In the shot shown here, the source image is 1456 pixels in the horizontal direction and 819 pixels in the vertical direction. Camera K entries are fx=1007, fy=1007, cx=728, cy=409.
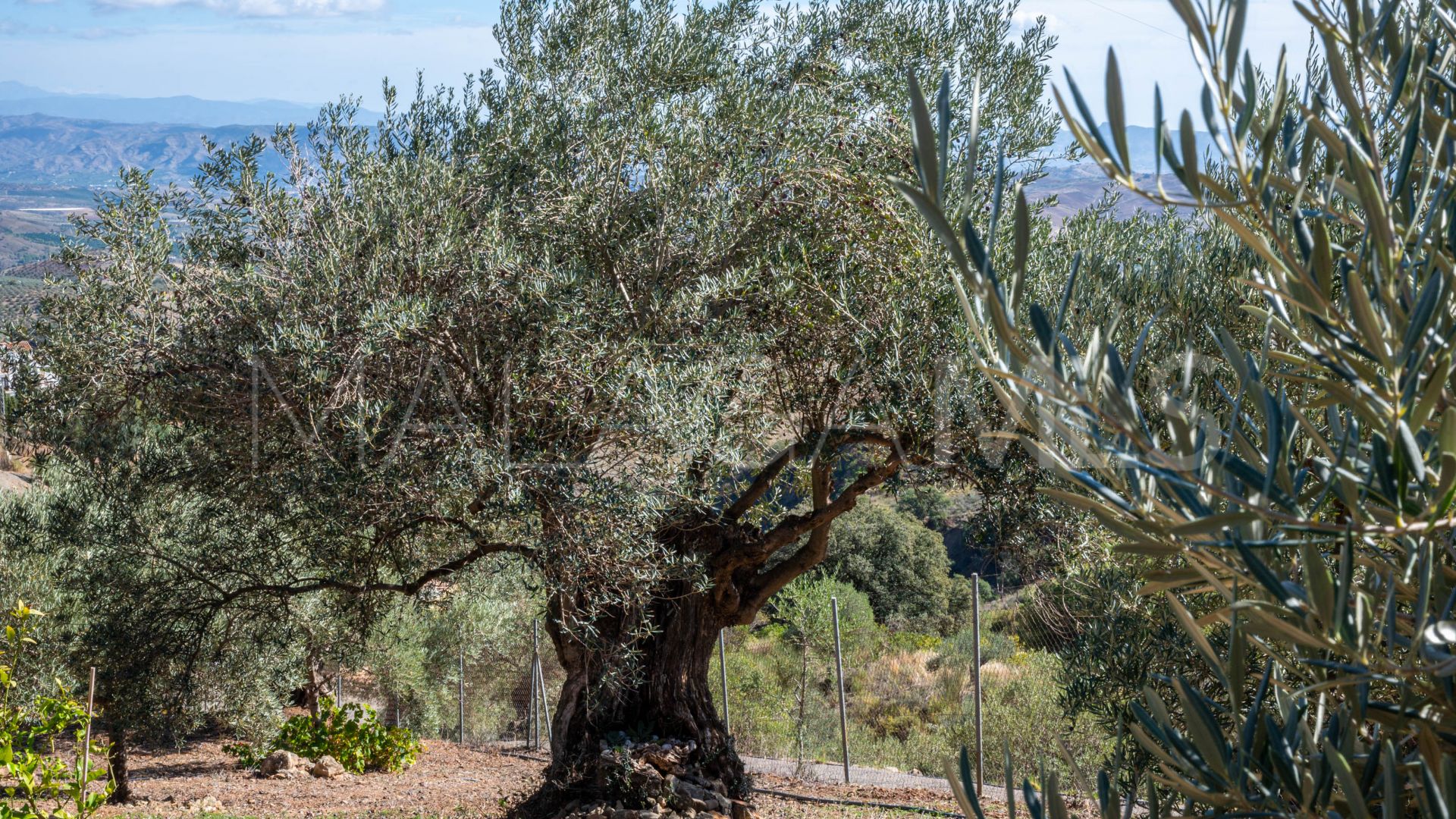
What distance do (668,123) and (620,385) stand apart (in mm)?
1651

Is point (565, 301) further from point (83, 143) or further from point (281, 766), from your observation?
point (83, 143)

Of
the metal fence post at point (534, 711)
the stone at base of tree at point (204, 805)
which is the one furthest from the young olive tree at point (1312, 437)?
the metal fence post at point (534, 711)

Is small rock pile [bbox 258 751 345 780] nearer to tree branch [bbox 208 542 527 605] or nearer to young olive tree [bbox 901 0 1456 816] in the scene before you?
tree branch [bbox 208 542 527 605]

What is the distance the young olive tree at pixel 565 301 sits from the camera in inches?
187

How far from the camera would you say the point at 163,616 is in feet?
21.4

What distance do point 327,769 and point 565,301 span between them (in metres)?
8.92

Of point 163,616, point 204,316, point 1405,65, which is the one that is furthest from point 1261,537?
point 163,616

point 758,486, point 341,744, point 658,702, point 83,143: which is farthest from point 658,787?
point 83,143

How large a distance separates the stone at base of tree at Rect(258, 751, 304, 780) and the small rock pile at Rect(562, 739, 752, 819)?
5882 mm

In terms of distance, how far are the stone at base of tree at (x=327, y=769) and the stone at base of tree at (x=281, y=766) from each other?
0.16 meters

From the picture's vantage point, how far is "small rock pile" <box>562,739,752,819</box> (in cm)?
675

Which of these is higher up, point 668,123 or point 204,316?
point 668,123

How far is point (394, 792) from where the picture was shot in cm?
1036

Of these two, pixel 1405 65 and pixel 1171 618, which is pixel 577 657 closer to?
pixel 1171 618
